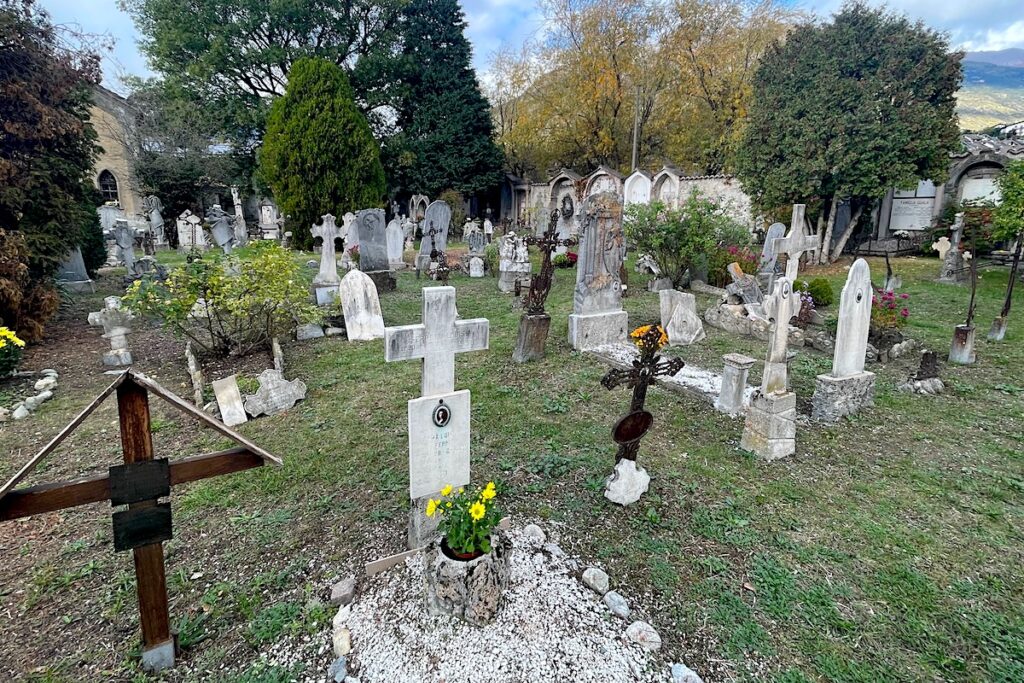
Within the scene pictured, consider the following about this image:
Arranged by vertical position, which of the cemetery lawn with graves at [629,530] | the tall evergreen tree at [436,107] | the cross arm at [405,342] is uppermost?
the tall evergreen tree at [436,107]

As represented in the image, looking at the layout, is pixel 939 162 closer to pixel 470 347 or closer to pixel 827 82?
pixel 827 82

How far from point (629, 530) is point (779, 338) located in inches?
98.0

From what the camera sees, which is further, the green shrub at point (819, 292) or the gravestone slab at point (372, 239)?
the gravestone slab at point (372, 239)

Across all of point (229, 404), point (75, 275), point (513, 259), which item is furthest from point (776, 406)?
point (75, 275)

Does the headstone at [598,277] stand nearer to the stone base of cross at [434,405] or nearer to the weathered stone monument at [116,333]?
the stone base of cross at [434,405]

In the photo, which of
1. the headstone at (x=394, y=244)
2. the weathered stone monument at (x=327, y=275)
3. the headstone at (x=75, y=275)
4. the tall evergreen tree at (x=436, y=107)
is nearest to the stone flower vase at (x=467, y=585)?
the weathered stone monument at (x=327, y=275)

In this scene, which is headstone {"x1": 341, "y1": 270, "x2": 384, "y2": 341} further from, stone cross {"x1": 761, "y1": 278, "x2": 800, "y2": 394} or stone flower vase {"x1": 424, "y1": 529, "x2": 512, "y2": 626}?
stone flower vase {"x1": 424, "y1": 529, "x2": 512, "y2": 626}

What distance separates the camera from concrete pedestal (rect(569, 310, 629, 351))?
7.70 m

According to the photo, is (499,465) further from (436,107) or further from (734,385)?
(436,107)

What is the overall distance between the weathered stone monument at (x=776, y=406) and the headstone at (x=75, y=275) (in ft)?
44.1

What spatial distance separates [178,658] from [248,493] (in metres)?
1.54

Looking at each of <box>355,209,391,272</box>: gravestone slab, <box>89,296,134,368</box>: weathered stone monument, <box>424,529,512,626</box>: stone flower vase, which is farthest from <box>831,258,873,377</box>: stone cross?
<box>89,296,134,368</box>: weathered stone monument

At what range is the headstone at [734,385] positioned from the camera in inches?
213

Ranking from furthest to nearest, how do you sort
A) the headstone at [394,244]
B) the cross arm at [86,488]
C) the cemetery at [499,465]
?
the headstone at [394,244] < the cemetery at [499,465] < the cross arm at [86,488]
